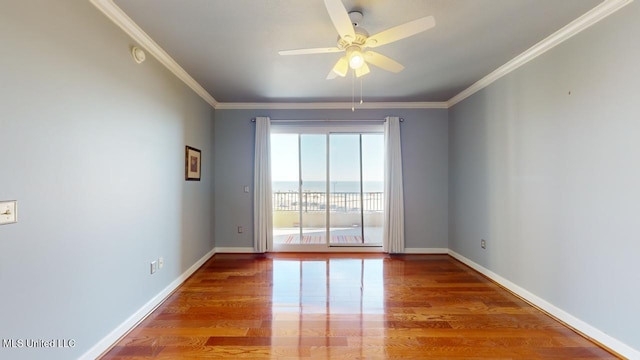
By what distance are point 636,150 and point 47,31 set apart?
3.70m

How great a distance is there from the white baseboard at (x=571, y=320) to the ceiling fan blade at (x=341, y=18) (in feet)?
9.43

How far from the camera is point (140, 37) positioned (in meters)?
2.29

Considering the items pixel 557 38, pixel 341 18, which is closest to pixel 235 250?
pixel 341 18

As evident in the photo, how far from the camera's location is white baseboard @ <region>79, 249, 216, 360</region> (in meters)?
1.85

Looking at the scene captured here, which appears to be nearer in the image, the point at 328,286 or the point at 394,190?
the point at 328,286

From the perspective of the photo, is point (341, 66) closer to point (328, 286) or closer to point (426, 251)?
point (328, 286)

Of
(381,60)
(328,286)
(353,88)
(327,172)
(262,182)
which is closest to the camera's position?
(381,60)

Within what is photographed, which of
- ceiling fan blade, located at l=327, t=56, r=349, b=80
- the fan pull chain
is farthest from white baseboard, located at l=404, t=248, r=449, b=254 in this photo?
ceiling fan blade, located at l=327, t=56, r=349, b=80

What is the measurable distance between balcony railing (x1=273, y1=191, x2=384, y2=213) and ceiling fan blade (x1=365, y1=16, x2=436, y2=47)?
9.71ft

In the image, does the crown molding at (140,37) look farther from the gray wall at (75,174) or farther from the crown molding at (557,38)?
the crown molding at (557,38)

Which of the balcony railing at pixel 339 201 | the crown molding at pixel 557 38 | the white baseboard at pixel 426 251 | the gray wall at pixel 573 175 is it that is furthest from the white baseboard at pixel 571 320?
the crown molding at pixel 557 38

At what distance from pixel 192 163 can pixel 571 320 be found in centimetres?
423

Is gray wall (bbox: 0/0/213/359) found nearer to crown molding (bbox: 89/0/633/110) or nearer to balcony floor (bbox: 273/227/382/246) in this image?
crown molding (bbox: 89/0/633/110)

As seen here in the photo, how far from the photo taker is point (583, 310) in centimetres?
214
